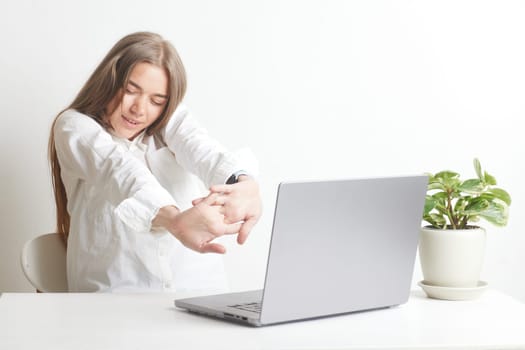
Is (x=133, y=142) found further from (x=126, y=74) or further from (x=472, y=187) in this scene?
(x=472, y=187)

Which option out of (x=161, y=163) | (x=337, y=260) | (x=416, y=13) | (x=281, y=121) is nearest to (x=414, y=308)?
(x=337, y=260)

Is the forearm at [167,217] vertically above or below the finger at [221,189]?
below

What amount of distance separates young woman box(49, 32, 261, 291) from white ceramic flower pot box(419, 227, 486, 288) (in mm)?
525

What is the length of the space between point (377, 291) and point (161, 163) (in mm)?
906

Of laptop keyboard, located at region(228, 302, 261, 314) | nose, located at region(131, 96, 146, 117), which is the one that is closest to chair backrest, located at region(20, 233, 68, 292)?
nose, located at region(131, 96, 146, 117)

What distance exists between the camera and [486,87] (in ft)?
10.1

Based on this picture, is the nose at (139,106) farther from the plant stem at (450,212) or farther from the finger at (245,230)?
→ the plant stem at (450,212)

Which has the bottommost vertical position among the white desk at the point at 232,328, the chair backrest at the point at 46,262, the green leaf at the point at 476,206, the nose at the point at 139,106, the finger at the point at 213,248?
the chair backrest at the point at 46,262

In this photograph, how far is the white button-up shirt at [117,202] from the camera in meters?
1.99

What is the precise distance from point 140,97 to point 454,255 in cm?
95

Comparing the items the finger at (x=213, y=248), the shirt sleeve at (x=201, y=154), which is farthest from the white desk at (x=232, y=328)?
the shirt sleeve at (x=201, y=154)

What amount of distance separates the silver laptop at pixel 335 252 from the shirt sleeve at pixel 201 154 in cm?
51

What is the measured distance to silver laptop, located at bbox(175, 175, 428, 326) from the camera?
134 centimetres

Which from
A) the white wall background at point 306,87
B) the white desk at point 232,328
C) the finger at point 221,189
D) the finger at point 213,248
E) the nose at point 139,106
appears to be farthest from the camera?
the white wall background at point 306,87
